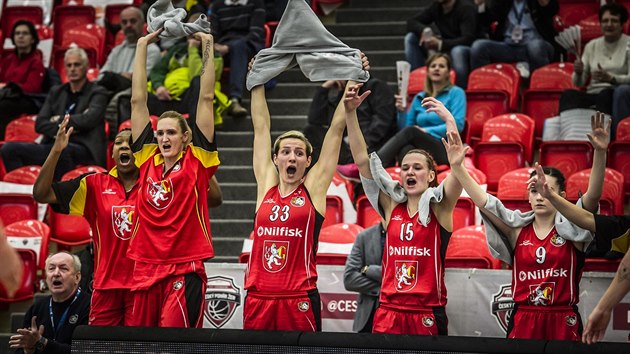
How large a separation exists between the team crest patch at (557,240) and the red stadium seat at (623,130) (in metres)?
2.89

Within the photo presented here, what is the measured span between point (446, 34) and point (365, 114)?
193cm

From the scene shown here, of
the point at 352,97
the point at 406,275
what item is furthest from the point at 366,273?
the point at 352,97

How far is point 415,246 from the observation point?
21.2 ft

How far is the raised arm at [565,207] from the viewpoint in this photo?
234 inches

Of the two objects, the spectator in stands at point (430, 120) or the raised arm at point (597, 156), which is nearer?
the raised arm at point (597, 156)

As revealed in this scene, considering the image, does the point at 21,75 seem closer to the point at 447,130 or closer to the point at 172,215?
the point at 172,215

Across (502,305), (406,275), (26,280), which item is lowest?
(26,280)

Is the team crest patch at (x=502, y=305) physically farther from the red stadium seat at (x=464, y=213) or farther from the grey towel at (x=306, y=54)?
the grey towel at (x=306, y=54)

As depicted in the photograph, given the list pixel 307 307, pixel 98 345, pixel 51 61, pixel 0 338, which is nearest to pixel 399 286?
pixel 307 307

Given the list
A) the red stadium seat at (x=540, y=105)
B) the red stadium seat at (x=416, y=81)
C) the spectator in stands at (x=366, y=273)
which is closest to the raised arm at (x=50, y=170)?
the spectator in stands at (x=366, y=273)

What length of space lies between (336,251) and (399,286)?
5.03 feet

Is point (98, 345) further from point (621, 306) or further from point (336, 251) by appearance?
point (621, 306)

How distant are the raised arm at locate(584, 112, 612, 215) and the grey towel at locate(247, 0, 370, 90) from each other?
1.37 m

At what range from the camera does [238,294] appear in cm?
745
